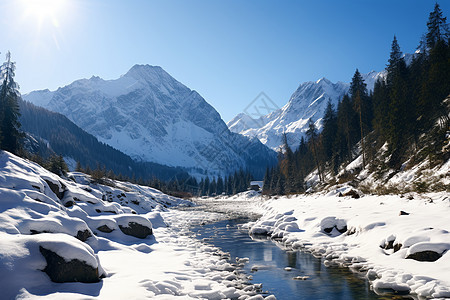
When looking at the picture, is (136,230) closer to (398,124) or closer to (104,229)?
(104,229)

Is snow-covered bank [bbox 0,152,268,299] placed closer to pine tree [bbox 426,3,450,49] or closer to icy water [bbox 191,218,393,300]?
icy water [bbox 191,218,393,300]

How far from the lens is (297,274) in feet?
36.0

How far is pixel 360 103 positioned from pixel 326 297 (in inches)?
1359

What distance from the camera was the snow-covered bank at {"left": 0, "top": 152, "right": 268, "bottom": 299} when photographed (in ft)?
22.8

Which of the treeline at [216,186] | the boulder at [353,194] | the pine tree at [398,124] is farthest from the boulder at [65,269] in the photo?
the treeline at [216,186]

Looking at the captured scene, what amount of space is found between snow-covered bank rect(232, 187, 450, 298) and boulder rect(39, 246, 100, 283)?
341 inches

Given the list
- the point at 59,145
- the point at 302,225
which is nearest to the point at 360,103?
the point at 302,225

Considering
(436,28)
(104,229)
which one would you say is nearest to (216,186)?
(436,28)

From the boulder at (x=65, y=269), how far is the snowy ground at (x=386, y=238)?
8.66 metres

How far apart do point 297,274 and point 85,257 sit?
7615 millimetres

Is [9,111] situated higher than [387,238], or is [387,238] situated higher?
[9,111]

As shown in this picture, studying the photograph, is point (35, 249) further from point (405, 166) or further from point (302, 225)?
point (405, 166)

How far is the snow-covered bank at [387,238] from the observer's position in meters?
8.84

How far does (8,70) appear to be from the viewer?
1340 inches
